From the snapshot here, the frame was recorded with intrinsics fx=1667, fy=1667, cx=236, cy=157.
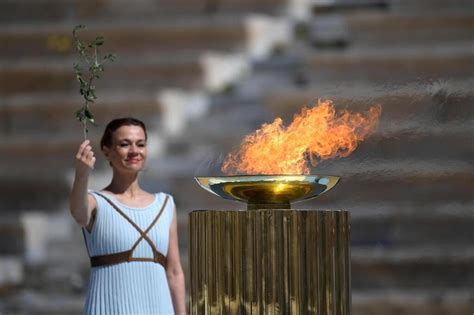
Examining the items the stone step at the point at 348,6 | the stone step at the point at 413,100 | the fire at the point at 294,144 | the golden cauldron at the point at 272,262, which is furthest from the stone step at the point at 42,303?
the golden cauldron at the point at 272,262

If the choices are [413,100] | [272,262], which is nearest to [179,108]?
[413,100]

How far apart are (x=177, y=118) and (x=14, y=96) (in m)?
1.27

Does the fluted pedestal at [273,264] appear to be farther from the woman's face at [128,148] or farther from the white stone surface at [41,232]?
the white stone surface at [41,232]

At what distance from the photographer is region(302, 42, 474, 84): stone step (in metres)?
9.89

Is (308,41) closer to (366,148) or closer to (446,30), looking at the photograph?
(446,30)

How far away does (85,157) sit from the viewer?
17.5 ft

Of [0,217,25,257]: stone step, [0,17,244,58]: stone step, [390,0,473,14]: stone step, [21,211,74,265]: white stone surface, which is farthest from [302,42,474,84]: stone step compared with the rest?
[0,217,25,257]: stone step

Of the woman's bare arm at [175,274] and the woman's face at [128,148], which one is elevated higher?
the woman's face at [128,148]

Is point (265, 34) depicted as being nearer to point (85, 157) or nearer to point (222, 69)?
point (222, 69)

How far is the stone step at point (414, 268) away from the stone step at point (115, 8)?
3629 mm

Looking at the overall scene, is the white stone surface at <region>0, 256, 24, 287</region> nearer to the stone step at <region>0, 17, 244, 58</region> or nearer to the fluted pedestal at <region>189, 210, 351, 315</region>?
the stone step at <region>0, 17, 244, 58</region>

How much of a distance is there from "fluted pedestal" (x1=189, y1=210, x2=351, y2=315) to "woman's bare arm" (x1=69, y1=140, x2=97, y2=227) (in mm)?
918

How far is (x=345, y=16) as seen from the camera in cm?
1141

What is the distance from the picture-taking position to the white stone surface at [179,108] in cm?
1089
